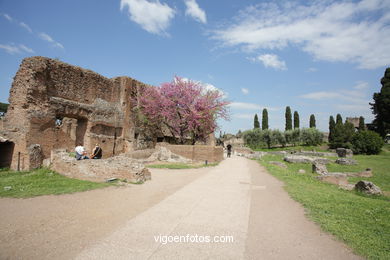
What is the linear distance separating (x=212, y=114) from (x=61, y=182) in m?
15.3

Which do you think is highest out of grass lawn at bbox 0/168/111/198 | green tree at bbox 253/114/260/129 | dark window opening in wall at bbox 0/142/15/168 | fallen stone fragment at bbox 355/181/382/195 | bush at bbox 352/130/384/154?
green tree at bbox 253/114/260/129

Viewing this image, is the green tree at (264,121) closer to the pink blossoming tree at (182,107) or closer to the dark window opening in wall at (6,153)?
the pink blossoming tree at (182,107)

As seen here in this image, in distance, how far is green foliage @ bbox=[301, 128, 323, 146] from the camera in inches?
2046

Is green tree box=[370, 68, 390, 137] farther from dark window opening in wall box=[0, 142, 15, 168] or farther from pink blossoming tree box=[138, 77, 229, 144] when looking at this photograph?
dark window opening in wall box=[0, 142, 15, 168]

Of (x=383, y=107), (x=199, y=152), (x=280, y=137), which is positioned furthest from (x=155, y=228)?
(x=280, y=137)

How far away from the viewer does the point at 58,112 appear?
12.5 m

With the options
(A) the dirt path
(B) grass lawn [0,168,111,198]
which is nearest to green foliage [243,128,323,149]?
(A) the dirt path

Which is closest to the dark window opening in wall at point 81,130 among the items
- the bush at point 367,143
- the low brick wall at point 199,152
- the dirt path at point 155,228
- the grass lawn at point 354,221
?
the low brick wall at point 199,152

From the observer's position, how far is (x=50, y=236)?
3.44m

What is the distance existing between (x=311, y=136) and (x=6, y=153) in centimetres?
5648

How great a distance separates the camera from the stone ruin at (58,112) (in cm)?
1079

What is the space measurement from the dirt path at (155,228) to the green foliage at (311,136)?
52813mm


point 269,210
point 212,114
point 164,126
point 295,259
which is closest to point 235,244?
point 295,259

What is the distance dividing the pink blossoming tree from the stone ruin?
216cm
